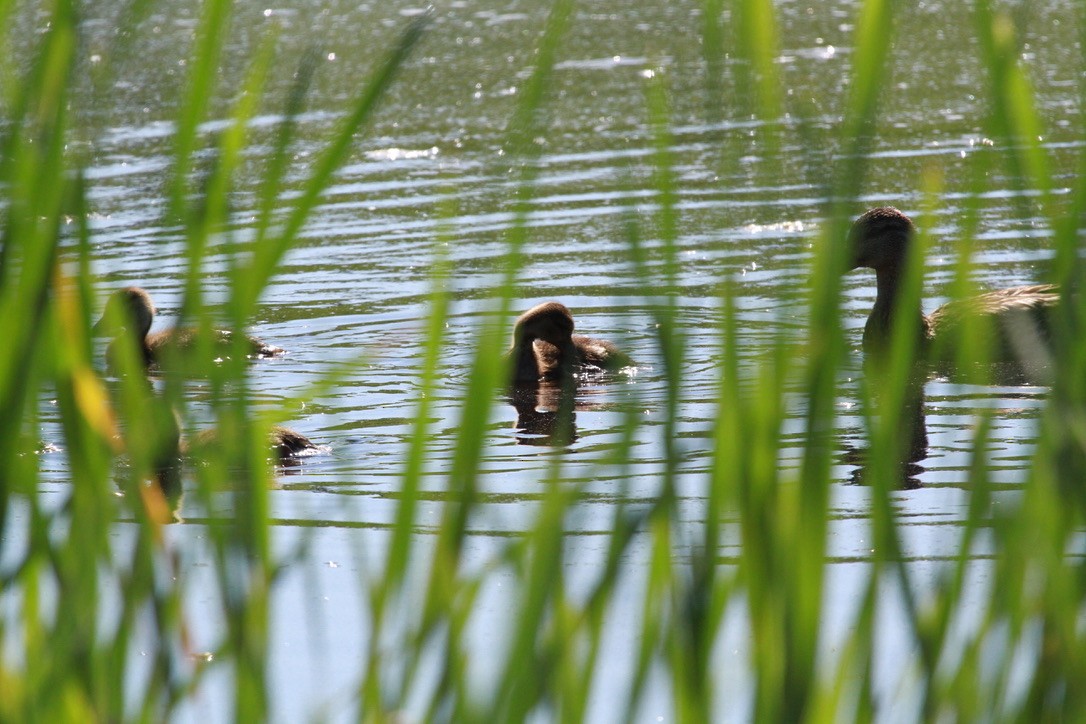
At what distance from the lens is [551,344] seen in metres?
8.89

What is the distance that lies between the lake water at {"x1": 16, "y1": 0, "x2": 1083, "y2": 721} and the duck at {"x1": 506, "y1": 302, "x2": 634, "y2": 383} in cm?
20

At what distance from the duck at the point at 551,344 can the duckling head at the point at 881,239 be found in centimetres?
138

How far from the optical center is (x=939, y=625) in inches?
82.7

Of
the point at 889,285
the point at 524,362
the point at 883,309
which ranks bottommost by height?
the point at 524,362

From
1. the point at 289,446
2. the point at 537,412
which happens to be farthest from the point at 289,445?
the point at 537,412

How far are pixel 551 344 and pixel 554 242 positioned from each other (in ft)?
6.99

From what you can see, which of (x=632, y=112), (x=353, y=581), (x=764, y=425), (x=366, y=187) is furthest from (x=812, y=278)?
(x=632, y=112)

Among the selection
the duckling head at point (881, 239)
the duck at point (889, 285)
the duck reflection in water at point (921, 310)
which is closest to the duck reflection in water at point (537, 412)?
the duck reflection in water at point (921, 310)

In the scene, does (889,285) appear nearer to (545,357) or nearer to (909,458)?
(545,357)

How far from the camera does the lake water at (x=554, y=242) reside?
7.69ft

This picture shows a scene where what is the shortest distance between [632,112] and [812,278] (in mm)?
12435

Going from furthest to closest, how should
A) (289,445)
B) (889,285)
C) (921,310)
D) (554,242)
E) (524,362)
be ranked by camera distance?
(554,242) → (889,285) → (524,362) → (921,310) → (289,445)

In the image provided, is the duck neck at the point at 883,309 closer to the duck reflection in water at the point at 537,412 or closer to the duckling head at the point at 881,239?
the duckling head at the point at 881,239

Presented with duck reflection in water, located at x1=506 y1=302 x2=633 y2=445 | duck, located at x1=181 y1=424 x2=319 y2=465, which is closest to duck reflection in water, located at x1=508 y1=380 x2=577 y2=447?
duck reflection in water, located at x1=506 y1=302 x2=633 y2=445
